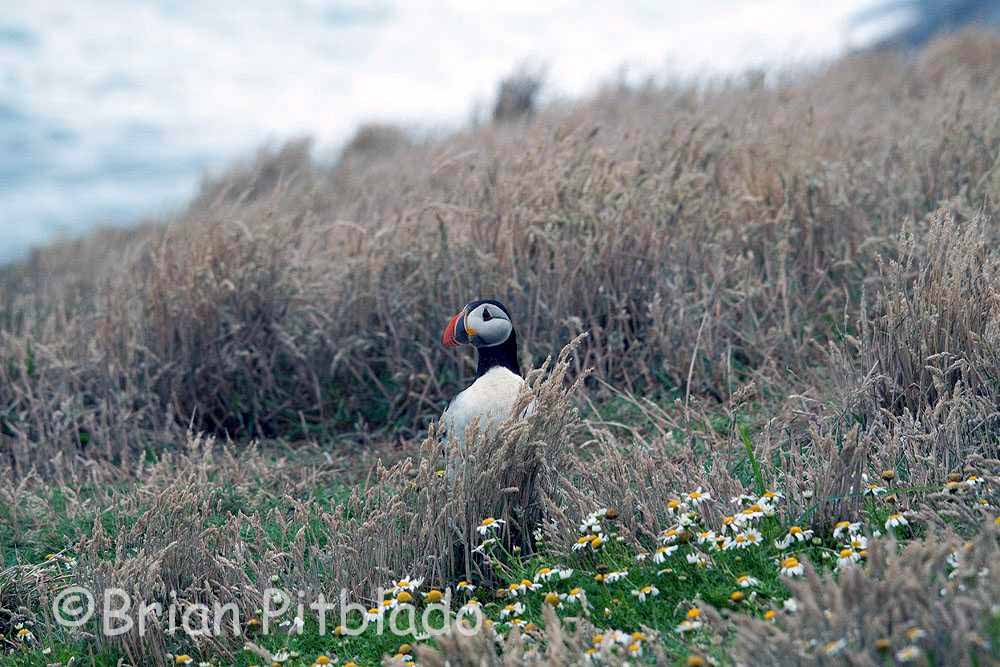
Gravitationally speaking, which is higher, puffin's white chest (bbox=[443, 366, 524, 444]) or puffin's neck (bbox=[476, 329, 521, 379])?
puffin's neck (bbox=[476, 329, 521, 379])

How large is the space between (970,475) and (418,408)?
313 cm

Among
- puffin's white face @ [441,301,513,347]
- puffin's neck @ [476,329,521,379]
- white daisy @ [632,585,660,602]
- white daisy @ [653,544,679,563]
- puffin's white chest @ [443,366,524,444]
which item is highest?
puffin's white face @ [441,301,513,347]

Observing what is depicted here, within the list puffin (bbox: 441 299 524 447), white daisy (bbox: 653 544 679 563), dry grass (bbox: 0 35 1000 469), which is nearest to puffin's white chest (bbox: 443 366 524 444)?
puffin (bbox: 441 299 524 447)

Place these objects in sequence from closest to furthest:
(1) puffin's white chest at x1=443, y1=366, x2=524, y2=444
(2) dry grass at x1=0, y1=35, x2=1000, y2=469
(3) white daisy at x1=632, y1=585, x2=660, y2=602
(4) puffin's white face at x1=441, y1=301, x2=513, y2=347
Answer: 1. (3) white daisy at x1=632, y1=585, x2=660, y2=602
2. (1) puffin's white chest at x1=443, y1=366, x2=524, y2=444
3. (4) puffin's white face at x1=441, y1=301, x2=513, y2=347
4. (2) dry grass at x1=0, y1=35, x2=1000, y2=469

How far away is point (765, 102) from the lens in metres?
8.96

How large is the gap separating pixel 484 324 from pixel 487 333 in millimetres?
42

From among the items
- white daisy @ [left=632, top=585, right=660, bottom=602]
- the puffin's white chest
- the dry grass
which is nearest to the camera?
white daisy @ [left=632, top=585, right=660, bottom=602]

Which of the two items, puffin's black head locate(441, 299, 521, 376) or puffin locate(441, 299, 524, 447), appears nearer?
puffin locate(441, 299, 524, 447)

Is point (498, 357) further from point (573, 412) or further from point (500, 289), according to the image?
point (500, 289)

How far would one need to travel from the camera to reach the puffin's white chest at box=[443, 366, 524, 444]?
378 centimetres

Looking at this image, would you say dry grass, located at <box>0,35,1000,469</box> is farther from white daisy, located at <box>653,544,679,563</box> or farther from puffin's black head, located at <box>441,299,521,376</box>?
white daisy, located at <box>653,544,679,563</box>

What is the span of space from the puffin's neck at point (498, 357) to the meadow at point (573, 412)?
0.40ft

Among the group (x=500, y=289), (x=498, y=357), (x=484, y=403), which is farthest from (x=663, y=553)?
(x=500, y=289)

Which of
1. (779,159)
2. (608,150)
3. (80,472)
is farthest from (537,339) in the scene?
(80,472)
